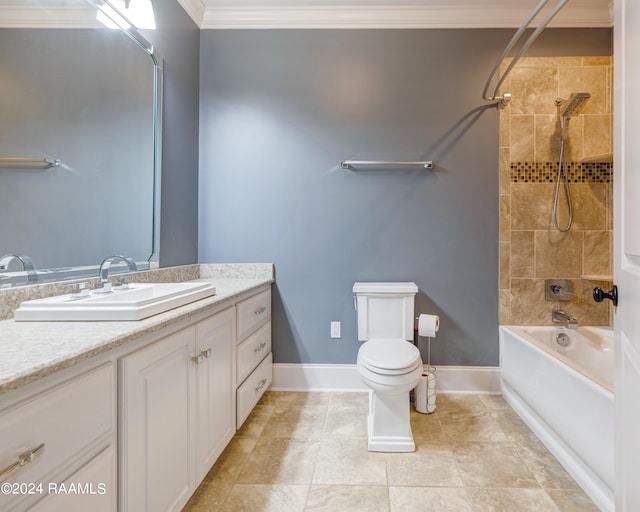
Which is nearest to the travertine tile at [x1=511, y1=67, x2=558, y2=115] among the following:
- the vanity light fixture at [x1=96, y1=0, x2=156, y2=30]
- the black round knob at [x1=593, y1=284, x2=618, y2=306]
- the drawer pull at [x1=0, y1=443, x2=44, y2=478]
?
the black round knob at [x1=593, y1=284, x2=618, y2=306]

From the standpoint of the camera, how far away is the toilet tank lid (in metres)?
2.04

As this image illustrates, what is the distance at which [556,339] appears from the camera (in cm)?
215

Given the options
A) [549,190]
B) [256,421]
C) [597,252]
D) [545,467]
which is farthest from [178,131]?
[597,252]

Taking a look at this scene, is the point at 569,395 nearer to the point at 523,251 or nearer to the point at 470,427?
the point at 470,427

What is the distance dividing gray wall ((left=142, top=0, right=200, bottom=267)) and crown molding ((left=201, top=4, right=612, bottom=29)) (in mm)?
328

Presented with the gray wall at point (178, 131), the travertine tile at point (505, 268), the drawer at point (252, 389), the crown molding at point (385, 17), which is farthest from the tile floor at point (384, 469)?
the crown molding at point (385, 17)

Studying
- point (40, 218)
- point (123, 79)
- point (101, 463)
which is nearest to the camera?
point (101, 463)

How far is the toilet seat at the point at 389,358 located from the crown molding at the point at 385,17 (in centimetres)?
218

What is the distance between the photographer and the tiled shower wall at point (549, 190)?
2186 mm

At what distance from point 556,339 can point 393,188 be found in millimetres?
1496

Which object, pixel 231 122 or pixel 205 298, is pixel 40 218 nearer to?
pixel 205 298

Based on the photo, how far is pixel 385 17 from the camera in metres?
2.25

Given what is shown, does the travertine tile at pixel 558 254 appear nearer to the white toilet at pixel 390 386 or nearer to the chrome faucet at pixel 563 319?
the chrome faucet at pixel 563 319

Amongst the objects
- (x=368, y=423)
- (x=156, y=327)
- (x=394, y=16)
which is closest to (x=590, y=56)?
(x=394, y=16)
